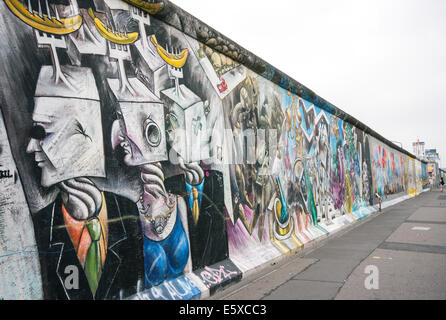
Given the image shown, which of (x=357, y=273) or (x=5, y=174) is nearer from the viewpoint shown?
(x=5, y=174)

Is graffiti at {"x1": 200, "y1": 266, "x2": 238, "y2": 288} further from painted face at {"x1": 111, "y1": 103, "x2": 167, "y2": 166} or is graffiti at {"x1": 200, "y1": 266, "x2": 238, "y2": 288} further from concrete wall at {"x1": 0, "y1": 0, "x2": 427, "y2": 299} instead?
painted face at {"x1": 111, "y1": 103, "x2": 167, "y2": 166}

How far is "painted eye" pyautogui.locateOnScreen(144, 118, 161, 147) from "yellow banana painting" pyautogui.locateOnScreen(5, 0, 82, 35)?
1.24 m

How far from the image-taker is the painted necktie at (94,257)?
128 inches

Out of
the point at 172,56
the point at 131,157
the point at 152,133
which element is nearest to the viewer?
the point at 131,157

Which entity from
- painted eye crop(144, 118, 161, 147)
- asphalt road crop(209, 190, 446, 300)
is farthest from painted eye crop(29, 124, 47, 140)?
asphalt road crop(209, 190, 446, 300)

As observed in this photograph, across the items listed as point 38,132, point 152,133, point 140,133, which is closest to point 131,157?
point 140,133

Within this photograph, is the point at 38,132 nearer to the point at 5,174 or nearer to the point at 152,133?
the point at 5,174

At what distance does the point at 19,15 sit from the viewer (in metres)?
2.91

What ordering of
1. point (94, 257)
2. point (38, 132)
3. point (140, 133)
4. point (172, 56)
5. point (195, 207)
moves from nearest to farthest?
point (38, 132) < point (94, 257) < point (140, 133) < point (172, 56) < point (195, 207)

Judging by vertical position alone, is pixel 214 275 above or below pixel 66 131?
below

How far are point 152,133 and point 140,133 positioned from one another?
0.21m

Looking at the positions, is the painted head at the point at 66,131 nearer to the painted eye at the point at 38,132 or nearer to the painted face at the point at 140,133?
the painted eye at the point at 38,132

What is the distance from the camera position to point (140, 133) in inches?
158

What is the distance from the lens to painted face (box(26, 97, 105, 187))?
296 cm
